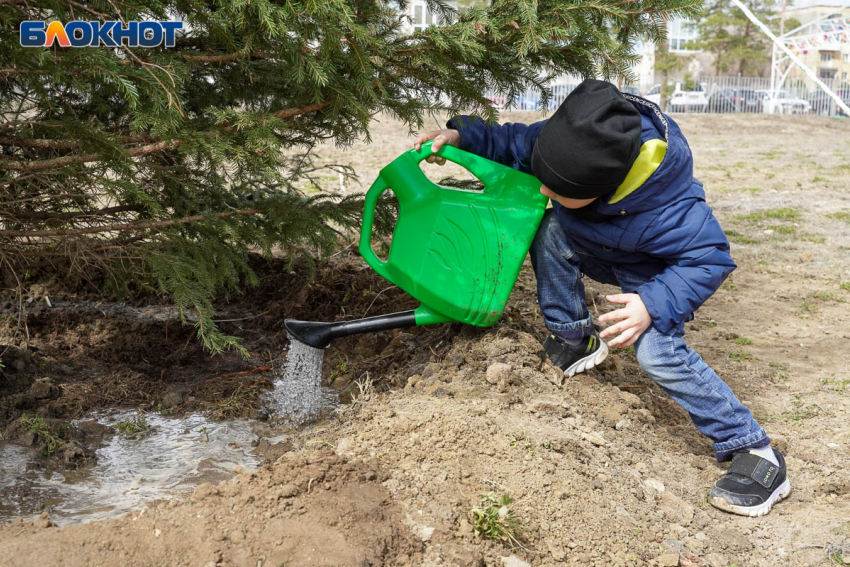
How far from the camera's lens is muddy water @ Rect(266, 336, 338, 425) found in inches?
108

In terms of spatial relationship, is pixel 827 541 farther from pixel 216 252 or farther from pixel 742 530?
pixel 216 252

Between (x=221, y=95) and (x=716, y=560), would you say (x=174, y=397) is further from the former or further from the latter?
(x=716, y=560)

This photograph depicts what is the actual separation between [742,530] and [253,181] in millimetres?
2503

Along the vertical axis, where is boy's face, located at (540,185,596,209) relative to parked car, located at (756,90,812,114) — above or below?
above

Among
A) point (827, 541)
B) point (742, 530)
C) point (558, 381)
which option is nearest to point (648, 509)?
point (742, 530)

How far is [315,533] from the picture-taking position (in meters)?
1.67

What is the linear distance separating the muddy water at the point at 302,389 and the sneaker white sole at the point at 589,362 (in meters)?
0.90

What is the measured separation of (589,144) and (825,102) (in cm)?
2677

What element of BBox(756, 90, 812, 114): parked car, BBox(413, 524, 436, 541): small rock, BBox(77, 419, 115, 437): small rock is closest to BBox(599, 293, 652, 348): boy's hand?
BBox(413, 524, 436, 541): small rock

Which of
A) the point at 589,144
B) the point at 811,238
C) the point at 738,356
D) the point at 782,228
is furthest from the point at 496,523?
the point at 782,228

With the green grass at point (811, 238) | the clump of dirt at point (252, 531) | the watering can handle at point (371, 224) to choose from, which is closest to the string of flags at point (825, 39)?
the green grass at point (811, 238)

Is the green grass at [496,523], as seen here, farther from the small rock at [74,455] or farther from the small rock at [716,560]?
the small rock at [74,455]

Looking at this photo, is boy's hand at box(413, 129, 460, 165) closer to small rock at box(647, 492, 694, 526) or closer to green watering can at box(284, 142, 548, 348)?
green watering can at box(284, 142, 548, 348)

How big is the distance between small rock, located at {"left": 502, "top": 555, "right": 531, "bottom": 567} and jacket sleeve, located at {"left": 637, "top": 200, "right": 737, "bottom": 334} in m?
0.83
